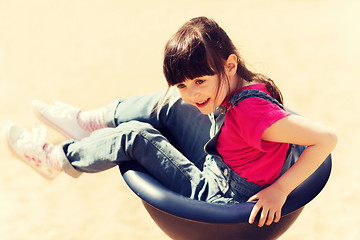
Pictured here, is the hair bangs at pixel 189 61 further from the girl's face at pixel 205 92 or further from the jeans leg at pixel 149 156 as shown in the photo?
the jeans leg at pixel 149 156

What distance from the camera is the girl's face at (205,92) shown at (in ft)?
4.10

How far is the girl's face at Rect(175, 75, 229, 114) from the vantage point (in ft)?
4.10

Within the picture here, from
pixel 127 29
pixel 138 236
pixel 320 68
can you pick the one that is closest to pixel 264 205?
pixel 138 236

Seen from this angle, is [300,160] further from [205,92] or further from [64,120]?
[64,120]

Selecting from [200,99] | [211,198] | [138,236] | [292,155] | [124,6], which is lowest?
[138,236]

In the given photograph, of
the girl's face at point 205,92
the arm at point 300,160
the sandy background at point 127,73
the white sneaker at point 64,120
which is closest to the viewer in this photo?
the arm at point 300,160

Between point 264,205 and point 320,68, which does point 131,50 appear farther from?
point 264,205

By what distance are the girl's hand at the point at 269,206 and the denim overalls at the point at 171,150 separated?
124 mm

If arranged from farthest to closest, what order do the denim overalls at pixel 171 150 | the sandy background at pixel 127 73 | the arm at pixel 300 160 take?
the sandy background at pixel 127 73
the denim overalls at pixel 171 150
the arm at pixel 300 160

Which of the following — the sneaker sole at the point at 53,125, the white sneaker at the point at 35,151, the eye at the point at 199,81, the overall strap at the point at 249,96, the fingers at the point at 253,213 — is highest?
the eye at the point at 199,81

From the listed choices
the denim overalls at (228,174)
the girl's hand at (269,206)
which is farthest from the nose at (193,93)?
the girl's hand at (269,206)

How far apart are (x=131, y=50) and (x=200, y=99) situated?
226cm

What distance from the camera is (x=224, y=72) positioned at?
1.26 m

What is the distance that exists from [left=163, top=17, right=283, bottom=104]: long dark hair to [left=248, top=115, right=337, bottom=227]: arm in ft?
0.80
